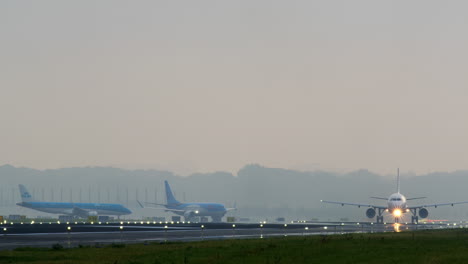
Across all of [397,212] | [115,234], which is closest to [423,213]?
[397,212]

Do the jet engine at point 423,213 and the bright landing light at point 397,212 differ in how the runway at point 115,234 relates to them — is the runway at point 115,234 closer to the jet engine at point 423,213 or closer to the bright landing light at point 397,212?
the bright landing light at point 397,212

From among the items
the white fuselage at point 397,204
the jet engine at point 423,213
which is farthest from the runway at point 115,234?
the jet engine at point 423,213

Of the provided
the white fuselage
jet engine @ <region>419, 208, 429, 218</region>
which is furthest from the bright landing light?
jet engine @ <region>419, 208, 429, 218</region>

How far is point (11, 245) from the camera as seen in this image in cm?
6838

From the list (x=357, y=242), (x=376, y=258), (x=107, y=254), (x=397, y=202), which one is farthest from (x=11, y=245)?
(x=397, y=202)

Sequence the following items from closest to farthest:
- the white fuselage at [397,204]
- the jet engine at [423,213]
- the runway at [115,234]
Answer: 1. the runway at [115,234]
2. the white fuselage at [397,204]
3. the jet engine at [423,213]

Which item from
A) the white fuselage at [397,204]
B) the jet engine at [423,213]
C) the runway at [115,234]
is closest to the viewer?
the runway at [115,234]

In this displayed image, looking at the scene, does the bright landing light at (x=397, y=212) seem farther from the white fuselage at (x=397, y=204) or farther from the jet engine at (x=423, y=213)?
the jet engine at (x=423, y=213)

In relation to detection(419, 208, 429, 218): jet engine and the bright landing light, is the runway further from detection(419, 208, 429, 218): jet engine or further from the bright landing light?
detection(419, 208, 429, 218): jet engine

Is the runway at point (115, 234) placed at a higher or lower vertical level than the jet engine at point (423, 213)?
lower

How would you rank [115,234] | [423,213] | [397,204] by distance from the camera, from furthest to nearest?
[423,213]
[397,204]
[115,234]

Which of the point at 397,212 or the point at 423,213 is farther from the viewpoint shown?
the point at 423,213

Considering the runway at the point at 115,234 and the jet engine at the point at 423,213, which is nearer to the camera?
the runway at the point at 115,234

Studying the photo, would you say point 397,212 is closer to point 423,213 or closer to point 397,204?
point 397,204
